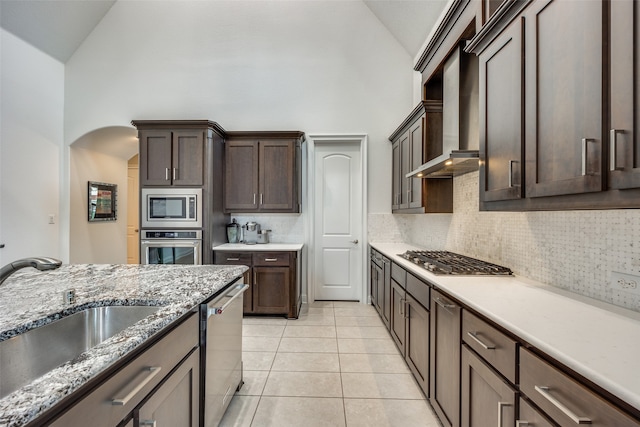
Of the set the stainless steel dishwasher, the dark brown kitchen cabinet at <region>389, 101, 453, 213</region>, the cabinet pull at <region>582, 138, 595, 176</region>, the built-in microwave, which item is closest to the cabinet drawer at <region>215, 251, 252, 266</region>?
the built-in microwave

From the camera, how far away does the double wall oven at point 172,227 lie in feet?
11.7

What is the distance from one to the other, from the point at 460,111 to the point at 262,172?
2.52m

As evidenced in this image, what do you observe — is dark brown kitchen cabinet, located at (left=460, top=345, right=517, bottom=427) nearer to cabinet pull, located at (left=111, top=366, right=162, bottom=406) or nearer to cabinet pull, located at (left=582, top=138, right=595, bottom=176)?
cabinet pull, located at (left=582, top=138, right=595, bottom=176)

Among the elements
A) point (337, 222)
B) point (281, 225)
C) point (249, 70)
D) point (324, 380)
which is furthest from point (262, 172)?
point (324, 380)

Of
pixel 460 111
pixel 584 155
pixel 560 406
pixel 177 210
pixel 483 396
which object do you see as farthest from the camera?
pixel 177 210

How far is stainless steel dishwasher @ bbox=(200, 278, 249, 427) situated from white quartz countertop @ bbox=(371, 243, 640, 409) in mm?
1242

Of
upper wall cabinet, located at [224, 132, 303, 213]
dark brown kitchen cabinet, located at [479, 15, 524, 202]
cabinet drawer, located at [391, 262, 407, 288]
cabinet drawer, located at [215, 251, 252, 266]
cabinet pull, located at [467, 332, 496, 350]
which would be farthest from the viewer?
upper wall cabinet, located at [224, 132, 303, 213]

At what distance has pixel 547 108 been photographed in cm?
123

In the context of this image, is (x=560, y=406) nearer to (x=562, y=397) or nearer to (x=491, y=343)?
(x=562, y=397)

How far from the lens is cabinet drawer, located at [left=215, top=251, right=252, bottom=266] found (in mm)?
3598

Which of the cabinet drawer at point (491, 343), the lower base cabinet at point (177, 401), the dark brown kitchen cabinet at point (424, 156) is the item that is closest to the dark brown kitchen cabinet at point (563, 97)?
the cabinet drawer at point (491, 343)

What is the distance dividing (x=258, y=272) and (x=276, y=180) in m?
1.24

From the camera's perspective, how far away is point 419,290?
203cm

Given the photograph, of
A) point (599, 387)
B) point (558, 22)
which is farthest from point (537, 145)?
point (599, 387)
